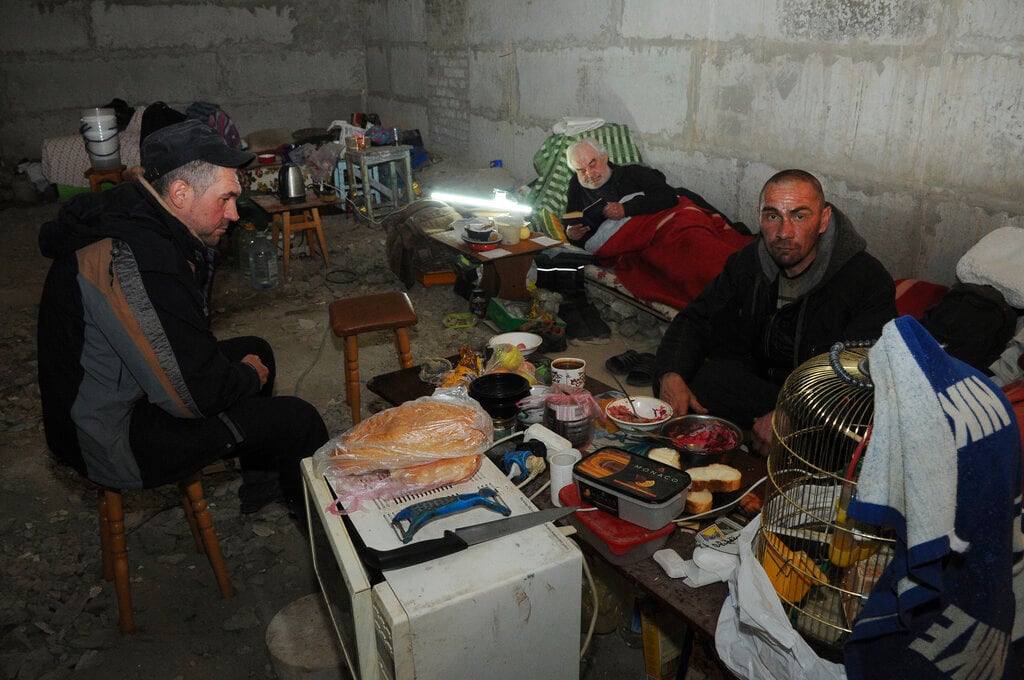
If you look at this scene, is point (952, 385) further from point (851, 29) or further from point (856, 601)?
point (851, 29)

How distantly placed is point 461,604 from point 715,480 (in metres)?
0.83

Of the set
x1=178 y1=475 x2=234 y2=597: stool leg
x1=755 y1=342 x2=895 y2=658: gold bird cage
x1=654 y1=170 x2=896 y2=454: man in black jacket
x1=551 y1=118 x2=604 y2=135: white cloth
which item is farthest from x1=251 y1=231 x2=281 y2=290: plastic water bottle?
x1=755 y1=342 x2=895 y2=658: gold bird cage

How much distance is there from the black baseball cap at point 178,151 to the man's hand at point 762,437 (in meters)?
1.89

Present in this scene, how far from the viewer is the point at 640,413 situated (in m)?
2.31

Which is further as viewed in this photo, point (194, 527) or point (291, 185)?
point (291, 185)

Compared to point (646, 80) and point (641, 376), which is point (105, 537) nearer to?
point (641, 376)

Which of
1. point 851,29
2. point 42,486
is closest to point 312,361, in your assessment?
point 42,486

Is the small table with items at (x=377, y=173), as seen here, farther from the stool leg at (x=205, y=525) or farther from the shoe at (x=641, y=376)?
the stool leg at (x=205, y=525)

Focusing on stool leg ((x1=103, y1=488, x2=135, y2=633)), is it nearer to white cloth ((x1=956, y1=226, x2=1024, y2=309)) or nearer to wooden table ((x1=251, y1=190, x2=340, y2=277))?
white cloth ((x1=956, y1=226, x2=1024, y2=309))

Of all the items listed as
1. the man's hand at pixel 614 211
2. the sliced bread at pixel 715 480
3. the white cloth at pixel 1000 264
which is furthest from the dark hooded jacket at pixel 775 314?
the man's hand at pixel 614 211

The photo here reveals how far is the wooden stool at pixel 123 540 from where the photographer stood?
2.50 metres

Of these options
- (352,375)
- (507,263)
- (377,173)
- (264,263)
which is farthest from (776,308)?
(377,173)

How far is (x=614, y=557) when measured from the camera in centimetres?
167

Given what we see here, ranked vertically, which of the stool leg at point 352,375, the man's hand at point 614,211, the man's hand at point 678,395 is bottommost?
the stool leg at point 352,375
